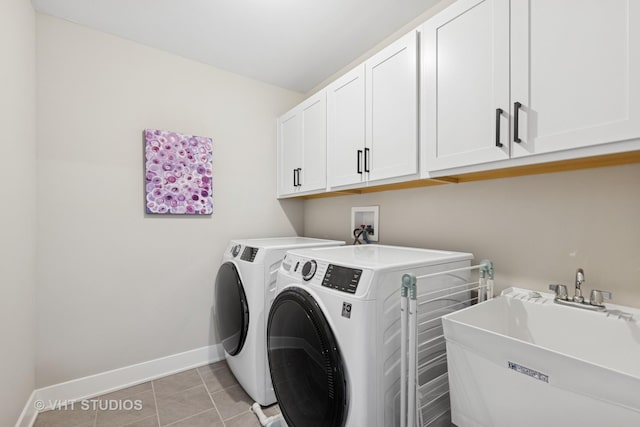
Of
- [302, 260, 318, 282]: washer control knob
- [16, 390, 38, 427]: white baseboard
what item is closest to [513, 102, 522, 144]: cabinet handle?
[302, 260, 318, 282]: washer control knob

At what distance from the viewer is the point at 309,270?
4.52 feet

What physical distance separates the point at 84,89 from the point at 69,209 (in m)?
0.83

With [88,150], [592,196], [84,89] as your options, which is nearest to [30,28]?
[84,89]

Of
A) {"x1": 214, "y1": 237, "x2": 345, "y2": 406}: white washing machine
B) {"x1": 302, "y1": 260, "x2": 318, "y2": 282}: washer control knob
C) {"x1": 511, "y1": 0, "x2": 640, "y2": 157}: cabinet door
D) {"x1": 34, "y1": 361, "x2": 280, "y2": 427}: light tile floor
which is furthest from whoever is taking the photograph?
{"x1": 214, "y1": 237, "x2": 345, "y2": 406}: white washing machine

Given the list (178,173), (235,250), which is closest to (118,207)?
(178,173)

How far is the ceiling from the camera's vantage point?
176cm

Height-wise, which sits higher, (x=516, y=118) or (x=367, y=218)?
(x=516, y=118)

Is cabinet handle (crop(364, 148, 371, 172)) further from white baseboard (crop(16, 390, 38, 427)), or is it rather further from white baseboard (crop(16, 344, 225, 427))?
white baseboard (crop(16, 390, 38, 427))

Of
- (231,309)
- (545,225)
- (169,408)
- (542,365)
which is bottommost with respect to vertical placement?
(169,408)

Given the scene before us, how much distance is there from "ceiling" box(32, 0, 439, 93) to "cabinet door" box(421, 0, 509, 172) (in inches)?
24.0

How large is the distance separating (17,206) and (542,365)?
2.39 m

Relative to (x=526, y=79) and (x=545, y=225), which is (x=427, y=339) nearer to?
(x=545, y=225)

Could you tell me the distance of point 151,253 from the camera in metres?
2.22

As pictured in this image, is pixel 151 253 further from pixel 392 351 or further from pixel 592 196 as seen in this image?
pixel 592 196
